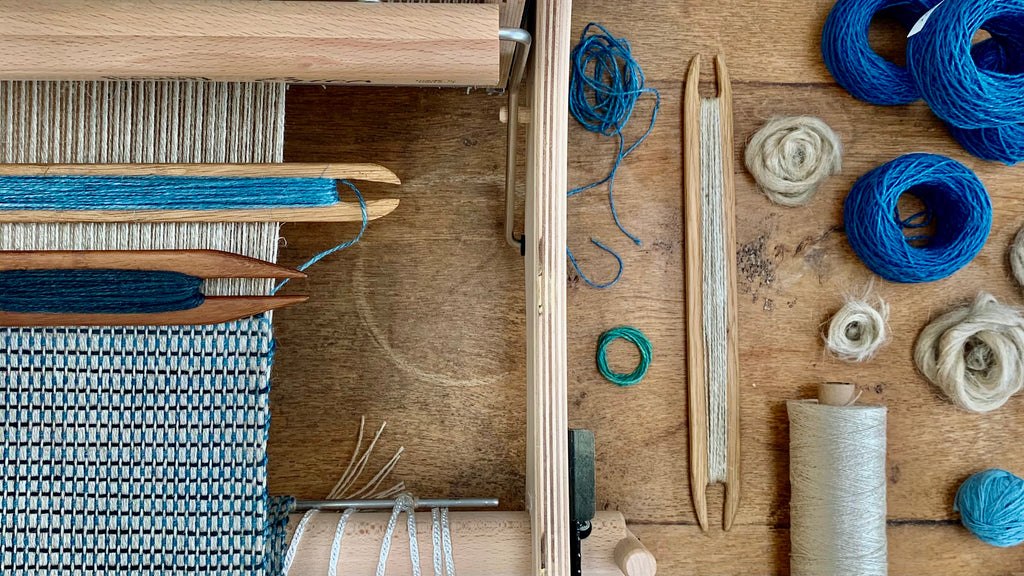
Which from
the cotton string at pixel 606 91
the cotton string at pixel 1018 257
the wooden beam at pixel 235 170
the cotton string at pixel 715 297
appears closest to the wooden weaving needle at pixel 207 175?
the wooden beam at pixel 235 170

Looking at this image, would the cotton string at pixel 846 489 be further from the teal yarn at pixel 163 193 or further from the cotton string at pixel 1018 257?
the teal yarn at pixel 163 193

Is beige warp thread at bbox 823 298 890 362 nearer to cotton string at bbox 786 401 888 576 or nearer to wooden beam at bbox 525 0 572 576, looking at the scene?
→ cotton string at bbox 786 401 888 576

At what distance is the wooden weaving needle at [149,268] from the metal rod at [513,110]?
36 cm

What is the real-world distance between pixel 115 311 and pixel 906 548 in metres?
1.22

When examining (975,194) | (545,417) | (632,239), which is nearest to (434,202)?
(632,239)

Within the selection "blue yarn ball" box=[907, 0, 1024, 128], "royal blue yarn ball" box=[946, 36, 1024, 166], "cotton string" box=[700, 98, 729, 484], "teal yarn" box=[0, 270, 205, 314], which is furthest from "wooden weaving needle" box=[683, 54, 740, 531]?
"teal yarn" box=[0, 270, 205, 314]

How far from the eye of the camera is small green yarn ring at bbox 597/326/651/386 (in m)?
1.19

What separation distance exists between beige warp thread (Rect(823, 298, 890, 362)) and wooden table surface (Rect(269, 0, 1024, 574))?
23 mm

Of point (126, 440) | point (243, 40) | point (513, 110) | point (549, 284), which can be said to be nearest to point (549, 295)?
point (549, 284)

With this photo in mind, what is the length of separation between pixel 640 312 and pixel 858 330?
36 centimetres

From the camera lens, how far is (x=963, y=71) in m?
1.05

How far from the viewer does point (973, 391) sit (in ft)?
3.88

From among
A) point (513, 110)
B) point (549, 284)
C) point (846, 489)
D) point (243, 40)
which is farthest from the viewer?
point (846, 489)

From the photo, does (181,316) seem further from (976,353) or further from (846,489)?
(976,353)
